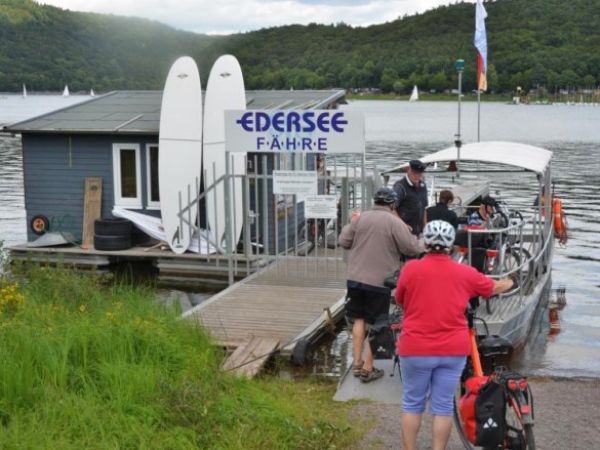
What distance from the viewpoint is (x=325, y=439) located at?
636cm

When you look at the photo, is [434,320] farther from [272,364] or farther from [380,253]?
[272,364]

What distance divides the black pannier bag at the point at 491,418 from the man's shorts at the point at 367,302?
2.54 metres

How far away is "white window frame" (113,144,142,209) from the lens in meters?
16.5

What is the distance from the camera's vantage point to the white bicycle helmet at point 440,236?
5.45 metres

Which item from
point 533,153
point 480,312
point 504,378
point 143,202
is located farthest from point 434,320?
point 143,202

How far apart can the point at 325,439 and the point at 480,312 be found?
409 cm

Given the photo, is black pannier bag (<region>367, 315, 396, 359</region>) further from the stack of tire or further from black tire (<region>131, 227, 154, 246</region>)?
black tire (<region>131, 227, 154, 246</region>)

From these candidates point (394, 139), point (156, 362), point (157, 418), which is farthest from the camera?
point (394, 139)

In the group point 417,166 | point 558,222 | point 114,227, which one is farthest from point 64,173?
point 558,222

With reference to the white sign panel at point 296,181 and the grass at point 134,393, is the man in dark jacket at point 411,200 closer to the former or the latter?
the white sign panel at point 296,181

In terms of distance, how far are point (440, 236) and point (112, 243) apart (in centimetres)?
1123

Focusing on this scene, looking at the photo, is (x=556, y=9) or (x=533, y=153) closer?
(x=533, y=153)

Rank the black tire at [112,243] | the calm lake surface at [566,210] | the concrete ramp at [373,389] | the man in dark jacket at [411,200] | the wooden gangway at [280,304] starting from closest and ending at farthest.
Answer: the concrete ramp at [373,389]
the wooden gangway at [280,304]
the man in dark jacket at [411,200]
the calm lake surface at [566,210]
the black tire at [112,243]

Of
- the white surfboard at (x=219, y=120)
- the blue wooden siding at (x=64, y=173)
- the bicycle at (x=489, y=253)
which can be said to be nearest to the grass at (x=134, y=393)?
the bicycle at (x=489, y=253)
